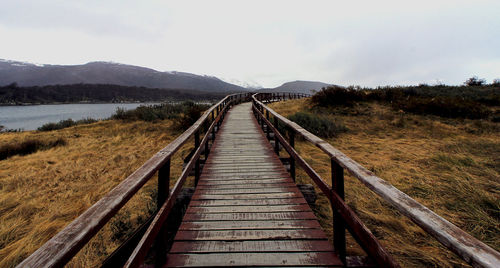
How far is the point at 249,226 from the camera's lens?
7.29 feet

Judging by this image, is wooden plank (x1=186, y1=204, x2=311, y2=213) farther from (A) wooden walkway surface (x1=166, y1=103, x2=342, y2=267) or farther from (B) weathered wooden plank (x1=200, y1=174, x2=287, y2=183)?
(B) weathered wooden plank (x1=200, y1=174, x2=287, y2=183)

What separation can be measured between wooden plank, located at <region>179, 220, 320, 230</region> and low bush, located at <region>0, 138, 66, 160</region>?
363 inches

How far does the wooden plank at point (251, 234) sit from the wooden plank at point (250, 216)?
0.69 ft

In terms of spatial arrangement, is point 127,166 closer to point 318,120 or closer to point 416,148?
point 318,120

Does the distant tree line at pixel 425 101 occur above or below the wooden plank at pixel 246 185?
above

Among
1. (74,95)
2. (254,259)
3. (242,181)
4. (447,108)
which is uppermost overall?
(74,95)

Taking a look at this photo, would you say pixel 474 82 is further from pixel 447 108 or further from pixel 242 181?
pixel 242 181

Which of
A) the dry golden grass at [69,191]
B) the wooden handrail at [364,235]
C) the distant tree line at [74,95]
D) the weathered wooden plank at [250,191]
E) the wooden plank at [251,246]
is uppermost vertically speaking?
the distant tree line at [74,95]

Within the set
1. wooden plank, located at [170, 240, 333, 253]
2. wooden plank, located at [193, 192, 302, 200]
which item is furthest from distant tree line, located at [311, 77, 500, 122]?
wooden plank, located at [170, 240, 333, 253]

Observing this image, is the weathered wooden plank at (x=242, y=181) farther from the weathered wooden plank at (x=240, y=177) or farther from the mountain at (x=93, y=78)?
the mountain at (x=93, y=78)

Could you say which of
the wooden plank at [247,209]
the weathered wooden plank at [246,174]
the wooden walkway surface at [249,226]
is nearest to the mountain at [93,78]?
the weathered wooden plank at [246,174]

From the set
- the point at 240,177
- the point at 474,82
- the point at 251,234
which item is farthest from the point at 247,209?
the point at 474,82

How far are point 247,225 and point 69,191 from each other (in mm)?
4589

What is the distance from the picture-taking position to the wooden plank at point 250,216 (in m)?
2.35
